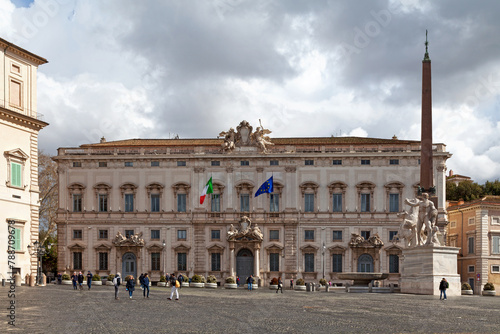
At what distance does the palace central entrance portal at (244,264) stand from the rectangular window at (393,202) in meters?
13.0

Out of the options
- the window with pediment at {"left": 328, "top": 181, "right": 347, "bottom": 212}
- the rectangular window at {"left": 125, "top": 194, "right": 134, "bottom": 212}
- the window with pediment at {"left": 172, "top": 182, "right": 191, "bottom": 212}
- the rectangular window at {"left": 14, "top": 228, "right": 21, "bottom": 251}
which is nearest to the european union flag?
the window with pediment at {"left": 328, "top": 181, "right": 347, "bottom": 212}

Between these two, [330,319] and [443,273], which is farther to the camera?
[443,273]

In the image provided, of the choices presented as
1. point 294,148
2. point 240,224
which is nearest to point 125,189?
point 240,224

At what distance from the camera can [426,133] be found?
4478cm

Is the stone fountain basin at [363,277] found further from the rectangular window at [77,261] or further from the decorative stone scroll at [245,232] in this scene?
the rectangular window at [77,261]

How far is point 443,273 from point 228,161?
110 feet

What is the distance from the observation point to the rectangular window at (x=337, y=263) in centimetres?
6925

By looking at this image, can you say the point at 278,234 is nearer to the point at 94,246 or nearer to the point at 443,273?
the point at 94,246

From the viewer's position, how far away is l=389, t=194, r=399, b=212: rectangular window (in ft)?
229

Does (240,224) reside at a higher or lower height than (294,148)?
lower

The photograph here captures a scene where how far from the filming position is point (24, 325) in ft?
70.8

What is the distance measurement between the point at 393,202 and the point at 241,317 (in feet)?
151

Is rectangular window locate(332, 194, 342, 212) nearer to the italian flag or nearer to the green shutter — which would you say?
the italian flag

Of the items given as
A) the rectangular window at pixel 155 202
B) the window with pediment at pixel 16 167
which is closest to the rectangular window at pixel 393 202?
the rectangular window at pixel 155 202
